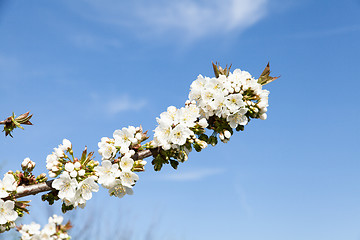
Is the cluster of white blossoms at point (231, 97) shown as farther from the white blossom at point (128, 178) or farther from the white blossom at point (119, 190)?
the white blossom at point (119, 190)

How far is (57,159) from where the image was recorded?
12.0ft

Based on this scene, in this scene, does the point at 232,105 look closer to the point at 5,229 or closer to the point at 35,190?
the point at 35,190

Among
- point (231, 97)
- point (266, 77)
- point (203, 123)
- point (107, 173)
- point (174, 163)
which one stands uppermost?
point (266, 77)

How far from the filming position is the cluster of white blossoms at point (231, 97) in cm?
378

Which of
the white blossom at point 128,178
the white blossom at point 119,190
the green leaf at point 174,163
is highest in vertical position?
the green leaf at point 174,163

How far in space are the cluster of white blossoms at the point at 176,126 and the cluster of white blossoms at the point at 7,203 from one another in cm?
135

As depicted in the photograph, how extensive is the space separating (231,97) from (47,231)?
208 centimetres

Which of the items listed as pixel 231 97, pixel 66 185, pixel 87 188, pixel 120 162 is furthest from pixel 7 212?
pixel 231 97

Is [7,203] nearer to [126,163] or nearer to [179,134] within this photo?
[126,163]

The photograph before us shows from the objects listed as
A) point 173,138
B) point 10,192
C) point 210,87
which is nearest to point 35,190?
point 10,192

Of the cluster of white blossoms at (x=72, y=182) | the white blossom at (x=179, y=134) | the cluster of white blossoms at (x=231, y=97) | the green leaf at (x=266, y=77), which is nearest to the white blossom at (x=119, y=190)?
the cluster of white blossoms at (x=72, y=182)

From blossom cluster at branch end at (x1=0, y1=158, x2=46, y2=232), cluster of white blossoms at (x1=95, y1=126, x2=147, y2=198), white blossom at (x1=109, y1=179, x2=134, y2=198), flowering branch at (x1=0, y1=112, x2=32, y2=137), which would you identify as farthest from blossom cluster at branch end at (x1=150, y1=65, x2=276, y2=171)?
flowering branch at (x1=0, y1=112, x2=32, y2=137)

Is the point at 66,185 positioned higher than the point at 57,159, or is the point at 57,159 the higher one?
the point at 57,159

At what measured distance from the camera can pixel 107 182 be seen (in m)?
3.47
